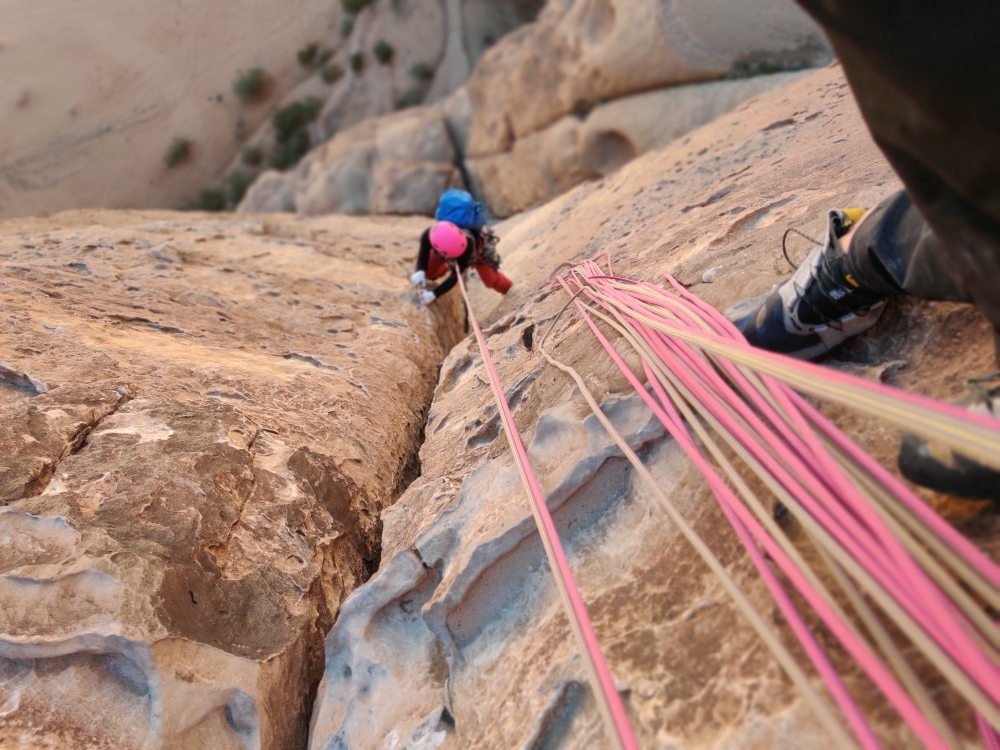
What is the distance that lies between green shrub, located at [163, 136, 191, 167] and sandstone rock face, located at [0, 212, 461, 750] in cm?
1169

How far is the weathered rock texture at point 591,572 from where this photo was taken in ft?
2.98

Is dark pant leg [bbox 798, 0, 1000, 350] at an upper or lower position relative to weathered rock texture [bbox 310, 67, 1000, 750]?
upper

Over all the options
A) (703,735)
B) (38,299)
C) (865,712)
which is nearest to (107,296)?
(38,299)

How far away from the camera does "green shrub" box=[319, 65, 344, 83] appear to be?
12453 millimetres

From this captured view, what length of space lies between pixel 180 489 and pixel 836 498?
1481 millimetres

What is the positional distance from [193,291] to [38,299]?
0.59 meters

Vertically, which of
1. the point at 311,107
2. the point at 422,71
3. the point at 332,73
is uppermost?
the point at 332,73

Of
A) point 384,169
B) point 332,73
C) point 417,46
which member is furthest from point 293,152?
point 384,169

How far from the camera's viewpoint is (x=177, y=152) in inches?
509

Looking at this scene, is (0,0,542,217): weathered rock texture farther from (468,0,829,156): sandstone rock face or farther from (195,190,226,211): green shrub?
(468,0,829,156): sandstone rock face

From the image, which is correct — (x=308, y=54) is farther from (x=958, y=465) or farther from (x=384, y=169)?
(x=958, y=465)

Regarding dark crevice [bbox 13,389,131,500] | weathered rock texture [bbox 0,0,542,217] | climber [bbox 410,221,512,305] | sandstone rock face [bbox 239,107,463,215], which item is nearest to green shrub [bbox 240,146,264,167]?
weathered rock texture [bbox 0,0,542,217]

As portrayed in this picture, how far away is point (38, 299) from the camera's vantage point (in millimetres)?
2340

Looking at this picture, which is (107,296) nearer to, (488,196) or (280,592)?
(280,592)
